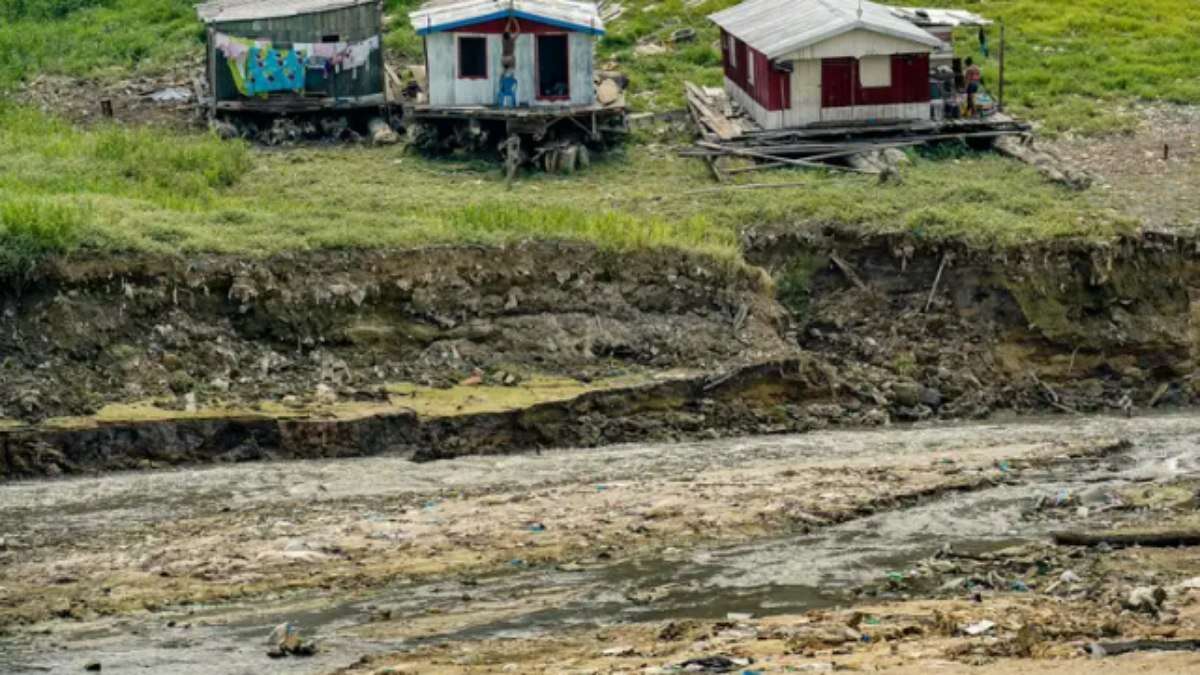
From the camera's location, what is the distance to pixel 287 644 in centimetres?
2714

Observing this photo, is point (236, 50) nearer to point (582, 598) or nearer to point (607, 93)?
point (607, 93)

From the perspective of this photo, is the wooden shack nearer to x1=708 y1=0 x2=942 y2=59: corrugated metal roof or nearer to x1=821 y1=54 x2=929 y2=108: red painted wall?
x1=708 y1=0 x2=942 y2=59: corrugated metal roof

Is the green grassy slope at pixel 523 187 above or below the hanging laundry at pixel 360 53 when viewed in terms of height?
below

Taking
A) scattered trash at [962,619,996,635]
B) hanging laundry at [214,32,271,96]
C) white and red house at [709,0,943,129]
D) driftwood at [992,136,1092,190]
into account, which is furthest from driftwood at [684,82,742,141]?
scattered trash at [962,619,996,635]

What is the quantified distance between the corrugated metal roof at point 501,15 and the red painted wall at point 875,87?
465 centimetres

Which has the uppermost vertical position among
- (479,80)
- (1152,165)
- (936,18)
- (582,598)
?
(936,18)

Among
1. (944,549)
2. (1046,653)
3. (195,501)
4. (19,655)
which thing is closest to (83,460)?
(195,501)

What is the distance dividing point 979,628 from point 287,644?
7.85 m

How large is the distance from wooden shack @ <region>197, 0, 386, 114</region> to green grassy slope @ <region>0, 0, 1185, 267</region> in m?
1.59

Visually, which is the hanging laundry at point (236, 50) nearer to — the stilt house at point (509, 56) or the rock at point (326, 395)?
the stilt house at point (509, 56)

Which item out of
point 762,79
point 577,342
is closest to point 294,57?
point 762,79

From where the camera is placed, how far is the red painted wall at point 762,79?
46.5 m

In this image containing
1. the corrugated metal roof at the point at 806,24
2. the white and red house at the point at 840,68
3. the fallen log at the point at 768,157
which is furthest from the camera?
the white and red house at the point at 840,68

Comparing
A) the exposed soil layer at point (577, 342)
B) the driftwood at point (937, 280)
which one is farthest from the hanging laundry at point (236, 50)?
the driftwood at point (937, 280)
